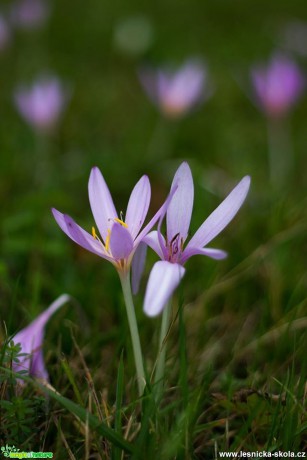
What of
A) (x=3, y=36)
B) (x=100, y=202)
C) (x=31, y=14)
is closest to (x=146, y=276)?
(x=100, y=202)

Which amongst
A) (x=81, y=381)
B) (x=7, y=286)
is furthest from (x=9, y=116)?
(x=81, y=381)

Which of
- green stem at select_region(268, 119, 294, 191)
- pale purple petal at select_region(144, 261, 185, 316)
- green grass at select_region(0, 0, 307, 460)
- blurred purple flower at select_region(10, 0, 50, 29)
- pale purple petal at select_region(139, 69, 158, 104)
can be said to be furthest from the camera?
blurred purple flower at select_region(10, 0, 50, 29)

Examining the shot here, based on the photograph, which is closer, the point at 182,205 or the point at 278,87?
the point at 182,205

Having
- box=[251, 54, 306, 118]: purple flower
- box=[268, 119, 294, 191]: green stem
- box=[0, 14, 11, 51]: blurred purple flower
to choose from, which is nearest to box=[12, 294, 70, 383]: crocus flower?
box=[268, 119, 294, 191]: green stem

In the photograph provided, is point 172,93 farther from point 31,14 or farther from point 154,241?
point 154,241

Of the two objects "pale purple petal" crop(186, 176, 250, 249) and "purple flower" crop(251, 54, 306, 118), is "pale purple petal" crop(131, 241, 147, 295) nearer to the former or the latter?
"pale purple petal" crop(186, 176, 250, 249)

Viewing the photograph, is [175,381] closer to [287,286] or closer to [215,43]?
[287,286]

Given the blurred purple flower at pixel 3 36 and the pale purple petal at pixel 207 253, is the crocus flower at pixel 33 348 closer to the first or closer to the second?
the pale purple petal at pixel 207 253
